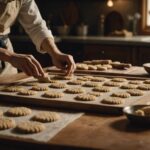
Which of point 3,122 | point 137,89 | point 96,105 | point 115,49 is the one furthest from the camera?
point 115,49

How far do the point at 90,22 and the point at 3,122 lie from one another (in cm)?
343

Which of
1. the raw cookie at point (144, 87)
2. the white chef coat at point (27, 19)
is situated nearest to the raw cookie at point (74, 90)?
the raw cookie at point (144, 87)

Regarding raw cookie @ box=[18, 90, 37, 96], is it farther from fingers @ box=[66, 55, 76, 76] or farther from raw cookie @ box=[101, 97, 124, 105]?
fingers @ box=[66, 55, 76, 76]

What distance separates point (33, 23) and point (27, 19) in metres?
0.08

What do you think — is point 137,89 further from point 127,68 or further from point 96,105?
point 127,68

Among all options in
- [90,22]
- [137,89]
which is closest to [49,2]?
[90,22]

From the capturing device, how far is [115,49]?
3557mm

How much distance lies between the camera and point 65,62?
204cm

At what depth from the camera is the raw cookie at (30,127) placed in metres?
1.08

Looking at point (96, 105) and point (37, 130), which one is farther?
point (96, 105)

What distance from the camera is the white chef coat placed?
2.26m

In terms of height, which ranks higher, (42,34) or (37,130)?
(42,34)

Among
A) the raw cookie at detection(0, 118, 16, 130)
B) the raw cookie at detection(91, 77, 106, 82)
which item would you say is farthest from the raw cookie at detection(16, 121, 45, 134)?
the raw cookie at detection(91, 77, 106, 82)

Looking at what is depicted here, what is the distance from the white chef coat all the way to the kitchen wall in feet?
6.57
